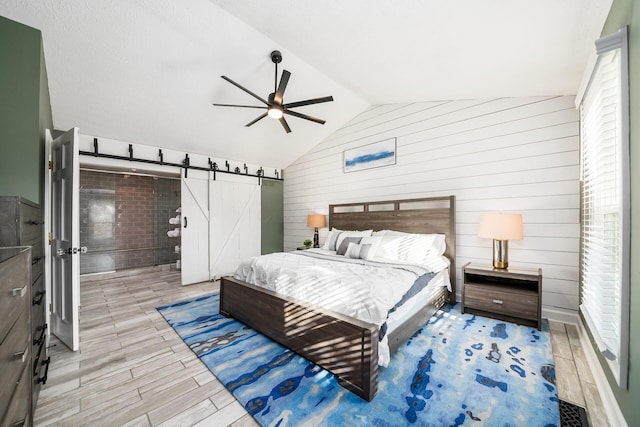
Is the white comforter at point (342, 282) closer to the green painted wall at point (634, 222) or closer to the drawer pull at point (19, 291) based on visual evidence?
the green painted wall at point (634, 222)

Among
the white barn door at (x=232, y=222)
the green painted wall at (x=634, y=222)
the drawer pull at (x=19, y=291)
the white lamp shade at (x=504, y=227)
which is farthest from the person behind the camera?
the white barn door at (x=232, y=222)

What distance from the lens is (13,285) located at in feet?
3.06

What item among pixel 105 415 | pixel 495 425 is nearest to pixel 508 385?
pixel 495 425

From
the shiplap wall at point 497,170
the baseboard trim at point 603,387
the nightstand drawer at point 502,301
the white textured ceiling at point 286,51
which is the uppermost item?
the white textured ceiling at point 286,51

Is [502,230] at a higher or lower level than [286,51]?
lower

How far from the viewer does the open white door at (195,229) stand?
15.2 feet

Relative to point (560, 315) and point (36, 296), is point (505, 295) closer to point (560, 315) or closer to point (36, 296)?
point (560, 315)

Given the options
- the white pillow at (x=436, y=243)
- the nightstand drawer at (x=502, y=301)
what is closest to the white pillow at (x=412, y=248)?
the white pillow at (x=436, y=243)

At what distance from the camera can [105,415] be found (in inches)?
63.5

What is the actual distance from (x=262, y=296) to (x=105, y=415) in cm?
130

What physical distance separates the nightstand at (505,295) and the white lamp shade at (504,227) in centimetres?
40

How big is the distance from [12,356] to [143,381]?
1391 mm

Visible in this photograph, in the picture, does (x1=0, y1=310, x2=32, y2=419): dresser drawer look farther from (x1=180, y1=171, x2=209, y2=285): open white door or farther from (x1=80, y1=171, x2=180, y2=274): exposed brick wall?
(x1=80, y1=171, x2=180, y2=274): exposed brick wall

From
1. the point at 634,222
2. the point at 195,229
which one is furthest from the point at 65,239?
the point at 634,222
